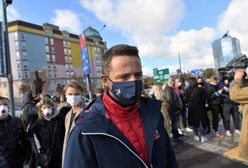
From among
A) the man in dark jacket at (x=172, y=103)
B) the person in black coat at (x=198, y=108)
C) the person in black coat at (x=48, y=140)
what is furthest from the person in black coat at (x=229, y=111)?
the person in black coat at (x=48, y=140)

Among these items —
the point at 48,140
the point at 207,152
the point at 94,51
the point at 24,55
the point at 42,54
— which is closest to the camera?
the point at 48,140

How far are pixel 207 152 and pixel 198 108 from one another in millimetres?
1691

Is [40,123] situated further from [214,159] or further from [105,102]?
[214,159]

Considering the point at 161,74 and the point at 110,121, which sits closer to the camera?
the point at 110,121

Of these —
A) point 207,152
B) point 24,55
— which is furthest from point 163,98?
point 24,55

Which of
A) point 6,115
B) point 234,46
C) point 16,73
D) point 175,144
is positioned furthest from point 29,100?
point 16,73

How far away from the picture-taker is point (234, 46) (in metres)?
55.8

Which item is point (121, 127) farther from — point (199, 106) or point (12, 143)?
point (199, 106)

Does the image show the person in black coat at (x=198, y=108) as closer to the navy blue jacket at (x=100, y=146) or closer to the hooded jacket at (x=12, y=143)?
the hooded jacket at (x=12, y=143)

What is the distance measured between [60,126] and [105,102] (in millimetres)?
2561

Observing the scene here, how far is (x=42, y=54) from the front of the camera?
8569 centimetres

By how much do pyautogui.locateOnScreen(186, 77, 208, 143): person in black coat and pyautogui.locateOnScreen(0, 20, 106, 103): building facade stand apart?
2467 inches

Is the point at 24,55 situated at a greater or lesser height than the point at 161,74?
greater

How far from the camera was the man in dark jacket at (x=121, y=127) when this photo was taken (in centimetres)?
165
